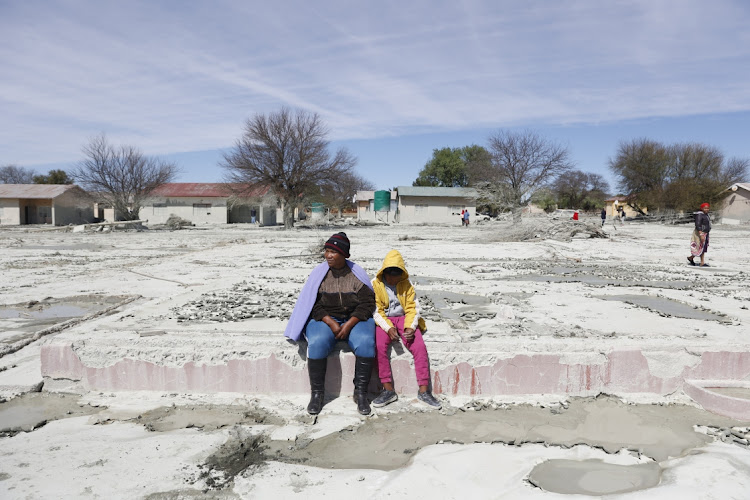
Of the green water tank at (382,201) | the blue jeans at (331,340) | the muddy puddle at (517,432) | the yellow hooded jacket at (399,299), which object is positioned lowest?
the muddy puddle at (517,432)

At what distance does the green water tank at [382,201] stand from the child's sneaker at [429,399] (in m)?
51.9

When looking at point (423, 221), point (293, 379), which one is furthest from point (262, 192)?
point (293, 379)

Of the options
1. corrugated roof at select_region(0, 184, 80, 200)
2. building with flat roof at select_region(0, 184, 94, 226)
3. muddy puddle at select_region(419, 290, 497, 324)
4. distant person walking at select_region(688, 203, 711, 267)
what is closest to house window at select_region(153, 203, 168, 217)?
building with flat roof at select_region(0, 184, 94, 226)

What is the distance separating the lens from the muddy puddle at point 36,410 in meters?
3.35

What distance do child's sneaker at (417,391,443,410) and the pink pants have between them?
0.27ft

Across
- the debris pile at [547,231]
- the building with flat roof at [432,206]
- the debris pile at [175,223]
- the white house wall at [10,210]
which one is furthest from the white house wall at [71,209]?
the debris pile at [547,231]

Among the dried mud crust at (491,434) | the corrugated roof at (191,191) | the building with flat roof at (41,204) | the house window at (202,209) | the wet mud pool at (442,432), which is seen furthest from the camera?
the house window at (202,209)

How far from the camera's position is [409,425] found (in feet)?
11.3

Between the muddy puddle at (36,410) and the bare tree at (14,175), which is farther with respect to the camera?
the bare tree at (14,175)

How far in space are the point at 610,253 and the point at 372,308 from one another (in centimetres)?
1411

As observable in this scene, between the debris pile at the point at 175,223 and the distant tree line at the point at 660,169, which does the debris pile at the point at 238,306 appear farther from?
the distant tree line at the point at 660,169

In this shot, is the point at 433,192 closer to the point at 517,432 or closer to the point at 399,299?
the point at 399,299

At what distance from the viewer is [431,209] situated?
51188 millimetres

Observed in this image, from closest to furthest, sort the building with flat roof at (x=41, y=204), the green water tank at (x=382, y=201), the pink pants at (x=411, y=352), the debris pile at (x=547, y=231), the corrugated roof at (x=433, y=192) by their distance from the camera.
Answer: the pink pants at (x=411, y=352)
the debris pile at (x=547, y=231)
the building with flat roof at (x=41, y=204)
the corrugated roof at (x=433, y=192)
the green water tank at (x=382, y=201)
